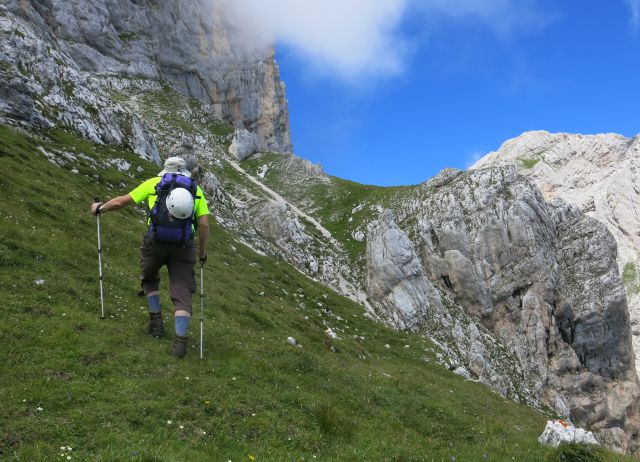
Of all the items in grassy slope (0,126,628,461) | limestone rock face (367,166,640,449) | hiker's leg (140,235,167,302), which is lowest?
grassy slope (0,126,628,461)

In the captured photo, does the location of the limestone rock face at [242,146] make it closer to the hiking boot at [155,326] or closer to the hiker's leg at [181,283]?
the hiking boot at [155,326]

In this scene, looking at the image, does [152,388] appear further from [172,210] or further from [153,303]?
[172,210]

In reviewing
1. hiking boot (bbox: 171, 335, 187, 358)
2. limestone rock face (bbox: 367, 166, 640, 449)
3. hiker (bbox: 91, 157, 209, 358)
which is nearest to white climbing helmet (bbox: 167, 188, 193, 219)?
hiker (bbox: 91, 157, 209, 358)

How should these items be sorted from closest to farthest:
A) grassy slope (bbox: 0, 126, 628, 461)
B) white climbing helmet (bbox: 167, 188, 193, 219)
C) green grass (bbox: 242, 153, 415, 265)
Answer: grassy slope (bbox: 0, 126, 628, 461) → white climbing helmet (bbox: 167, 188, 193, 219) → green grass (bbox: 242, 153, 415, 265)

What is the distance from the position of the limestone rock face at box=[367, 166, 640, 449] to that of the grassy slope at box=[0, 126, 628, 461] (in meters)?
43.5

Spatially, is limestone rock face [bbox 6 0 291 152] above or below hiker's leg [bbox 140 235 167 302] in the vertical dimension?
above

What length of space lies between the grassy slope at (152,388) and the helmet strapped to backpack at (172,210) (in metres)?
3.33

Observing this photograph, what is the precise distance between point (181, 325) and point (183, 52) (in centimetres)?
14668

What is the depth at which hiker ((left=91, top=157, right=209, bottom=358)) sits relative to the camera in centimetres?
1049

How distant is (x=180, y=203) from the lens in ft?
33.7

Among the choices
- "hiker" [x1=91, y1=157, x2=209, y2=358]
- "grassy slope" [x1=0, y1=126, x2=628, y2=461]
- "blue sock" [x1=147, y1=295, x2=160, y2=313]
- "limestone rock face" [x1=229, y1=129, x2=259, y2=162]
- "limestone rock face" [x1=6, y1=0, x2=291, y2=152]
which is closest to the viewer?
"grassy slope" [x1=0, y1=126, x2=628, y2=461]

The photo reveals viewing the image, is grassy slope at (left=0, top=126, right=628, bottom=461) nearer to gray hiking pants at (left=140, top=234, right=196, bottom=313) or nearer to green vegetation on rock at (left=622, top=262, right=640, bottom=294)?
gray hiking pants at (left=140, top=234, right=196, bottom=313)

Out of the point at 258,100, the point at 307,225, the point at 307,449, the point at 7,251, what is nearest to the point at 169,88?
the point at 258,100

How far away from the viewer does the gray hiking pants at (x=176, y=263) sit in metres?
10.9
